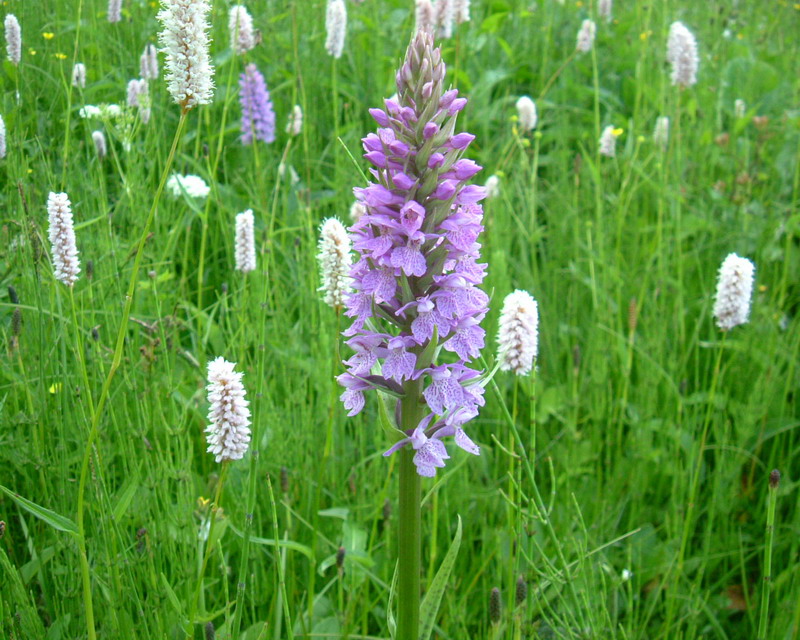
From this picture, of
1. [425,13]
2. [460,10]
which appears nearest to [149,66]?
[425,13]

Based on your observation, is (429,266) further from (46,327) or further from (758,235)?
(758,235)

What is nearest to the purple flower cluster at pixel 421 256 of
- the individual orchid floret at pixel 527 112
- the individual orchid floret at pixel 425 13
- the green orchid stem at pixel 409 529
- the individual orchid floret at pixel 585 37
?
the green orchid stem at pixel 409 529

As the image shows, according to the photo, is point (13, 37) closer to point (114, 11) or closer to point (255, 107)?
point (114, 11)

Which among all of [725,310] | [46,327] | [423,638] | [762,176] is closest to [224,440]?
[423,638]

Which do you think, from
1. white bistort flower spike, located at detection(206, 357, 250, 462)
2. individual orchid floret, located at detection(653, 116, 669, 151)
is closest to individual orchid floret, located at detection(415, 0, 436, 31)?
individual orchid floret, located at detection(653, 116, 669, 151)

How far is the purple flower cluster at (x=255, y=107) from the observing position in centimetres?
371

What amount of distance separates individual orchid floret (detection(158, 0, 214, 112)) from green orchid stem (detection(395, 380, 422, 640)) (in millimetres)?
646

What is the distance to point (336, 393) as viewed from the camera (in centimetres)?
Result: 212

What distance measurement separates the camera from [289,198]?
3738 millimetres

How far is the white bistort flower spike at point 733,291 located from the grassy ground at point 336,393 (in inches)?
12.3

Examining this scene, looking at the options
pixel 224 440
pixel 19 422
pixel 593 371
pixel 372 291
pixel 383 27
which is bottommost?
pixel 593 371

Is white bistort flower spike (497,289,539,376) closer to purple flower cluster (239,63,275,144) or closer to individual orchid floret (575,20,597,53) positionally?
purple flower cluster (239,63,275,144)

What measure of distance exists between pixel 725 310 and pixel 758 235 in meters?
1.77

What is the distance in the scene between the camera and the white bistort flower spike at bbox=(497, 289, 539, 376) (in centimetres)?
177
